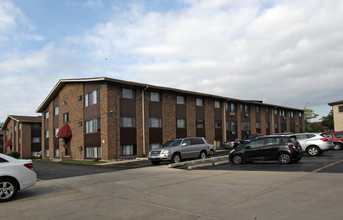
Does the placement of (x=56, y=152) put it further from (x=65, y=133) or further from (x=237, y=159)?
(x=237, y=159)

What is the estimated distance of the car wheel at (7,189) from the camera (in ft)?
26.4

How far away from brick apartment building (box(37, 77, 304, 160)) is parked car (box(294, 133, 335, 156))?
1443 cm

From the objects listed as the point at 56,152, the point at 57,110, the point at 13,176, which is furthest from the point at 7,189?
the point at 56,152

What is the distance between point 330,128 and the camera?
92.8 metres

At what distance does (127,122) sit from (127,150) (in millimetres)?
2595

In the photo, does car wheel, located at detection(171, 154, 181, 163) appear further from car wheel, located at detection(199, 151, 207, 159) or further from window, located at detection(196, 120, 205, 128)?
window, located at detection(196, 120, 205, 128)

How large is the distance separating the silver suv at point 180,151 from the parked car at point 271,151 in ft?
11.3

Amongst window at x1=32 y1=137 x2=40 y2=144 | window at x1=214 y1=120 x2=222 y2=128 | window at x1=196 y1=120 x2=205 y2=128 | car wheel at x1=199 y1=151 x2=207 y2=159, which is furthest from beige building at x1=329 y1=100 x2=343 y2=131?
window at x1=32 y1=137 x2=40 y2=144

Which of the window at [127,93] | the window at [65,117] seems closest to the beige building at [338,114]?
the window at [127,93]

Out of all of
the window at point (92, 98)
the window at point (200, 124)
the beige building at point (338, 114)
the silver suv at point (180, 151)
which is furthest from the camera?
the beige building at point (338, 114)

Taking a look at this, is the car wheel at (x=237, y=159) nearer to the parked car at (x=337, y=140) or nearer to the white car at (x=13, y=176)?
the white car at (x=13, y=176)

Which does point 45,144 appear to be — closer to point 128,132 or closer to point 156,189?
point 128,132

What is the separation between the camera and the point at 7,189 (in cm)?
812

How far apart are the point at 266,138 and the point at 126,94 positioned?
1543 cm
